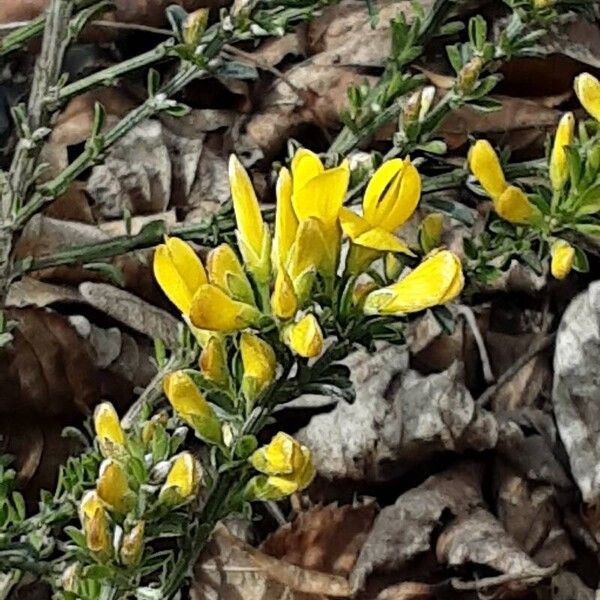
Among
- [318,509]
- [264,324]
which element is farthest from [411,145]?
[318,509]

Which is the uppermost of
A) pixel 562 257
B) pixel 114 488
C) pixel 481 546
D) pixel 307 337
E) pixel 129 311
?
pixel 307 337

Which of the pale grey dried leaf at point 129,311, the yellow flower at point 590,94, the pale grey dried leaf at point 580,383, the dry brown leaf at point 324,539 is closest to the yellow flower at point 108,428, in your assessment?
the yellow flower at point 590,94

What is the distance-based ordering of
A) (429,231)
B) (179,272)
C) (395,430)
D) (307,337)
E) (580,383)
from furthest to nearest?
(580,383)
(395,430)
(429,231)
(179,272)
(307,337)

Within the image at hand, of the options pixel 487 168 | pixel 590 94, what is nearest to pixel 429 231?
pixel 487 168

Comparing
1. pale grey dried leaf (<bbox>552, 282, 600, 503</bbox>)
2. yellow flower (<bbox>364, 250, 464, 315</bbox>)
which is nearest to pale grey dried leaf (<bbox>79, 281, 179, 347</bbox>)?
pale grey dried leaf (<bbox>552, 282, 600, 503</bbox>)

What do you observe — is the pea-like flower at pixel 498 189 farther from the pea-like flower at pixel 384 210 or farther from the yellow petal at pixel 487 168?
the pea-like flower at pixel 384 210

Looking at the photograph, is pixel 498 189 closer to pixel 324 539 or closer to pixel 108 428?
pixel 108 428

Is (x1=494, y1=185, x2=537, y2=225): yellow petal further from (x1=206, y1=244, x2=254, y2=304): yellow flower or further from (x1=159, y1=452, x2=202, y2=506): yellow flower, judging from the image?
(x1=159, y1=452, x2=202, y2=506): yellow flower
